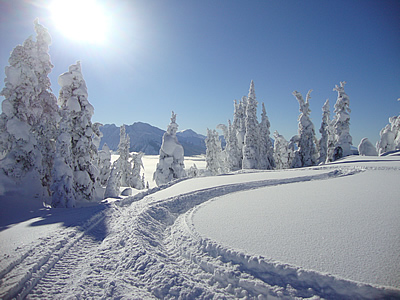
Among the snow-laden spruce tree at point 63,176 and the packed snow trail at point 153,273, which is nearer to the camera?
the packed snow trail at point 153,273

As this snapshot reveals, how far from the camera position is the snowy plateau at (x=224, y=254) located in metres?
3.68

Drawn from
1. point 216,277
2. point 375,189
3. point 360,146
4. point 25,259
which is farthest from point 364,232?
point 360,146

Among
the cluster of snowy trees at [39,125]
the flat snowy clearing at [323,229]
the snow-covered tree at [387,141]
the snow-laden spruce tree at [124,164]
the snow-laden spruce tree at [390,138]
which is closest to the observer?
the flat snowy clearing at [323,229]

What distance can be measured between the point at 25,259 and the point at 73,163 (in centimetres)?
1174

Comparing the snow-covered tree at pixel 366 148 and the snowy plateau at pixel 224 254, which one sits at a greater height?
the snow-covered tree at pixel 366 148

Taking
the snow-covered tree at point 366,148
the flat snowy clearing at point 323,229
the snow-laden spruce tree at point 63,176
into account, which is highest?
the snow-covered tree at point 366,148

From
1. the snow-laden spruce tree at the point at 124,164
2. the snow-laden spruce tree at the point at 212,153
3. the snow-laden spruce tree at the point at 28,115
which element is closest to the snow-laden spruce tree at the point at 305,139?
the snow-laden spruce tree at the point at 212,153

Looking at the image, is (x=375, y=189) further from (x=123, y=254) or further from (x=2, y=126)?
(x=2, y=126)

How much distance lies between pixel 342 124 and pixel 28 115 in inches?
1366

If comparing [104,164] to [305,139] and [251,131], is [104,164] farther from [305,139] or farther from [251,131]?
[305,139]

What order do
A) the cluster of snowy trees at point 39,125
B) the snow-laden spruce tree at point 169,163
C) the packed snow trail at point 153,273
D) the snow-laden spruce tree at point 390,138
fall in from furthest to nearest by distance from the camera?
the snow-laden spruce tree at point 390,138 < the snow-laden spruce tree at point 169,163 < the cluster of snowy trees at point 39,125 < the packed snow trail at point 153,273

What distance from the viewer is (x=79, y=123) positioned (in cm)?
1556

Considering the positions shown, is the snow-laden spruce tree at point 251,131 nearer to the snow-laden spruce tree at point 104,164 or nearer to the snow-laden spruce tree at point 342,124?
the snow-laden spruce tree at point 342,124

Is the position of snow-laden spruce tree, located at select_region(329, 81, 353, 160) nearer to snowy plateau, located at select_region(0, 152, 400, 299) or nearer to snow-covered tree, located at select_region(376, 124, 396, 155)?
snow-covered tree, located at select_region(376, 124, 396, 155)
